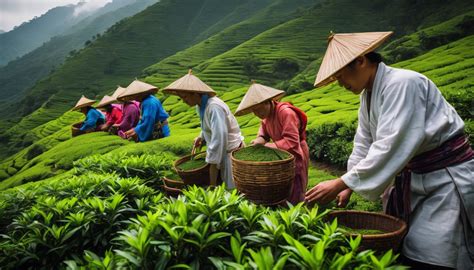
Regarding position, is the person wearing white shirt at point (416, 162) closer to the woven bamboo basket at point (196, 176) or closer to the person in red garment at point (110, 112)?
the woven bamboo basket at point (196, 176)

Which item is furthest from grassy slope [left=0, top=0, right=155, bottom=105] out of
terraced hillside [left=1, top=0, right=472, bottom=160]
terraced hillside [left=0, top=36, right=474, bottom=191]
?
terraced hillside [left=0, top=36, right=474, bottom=191]

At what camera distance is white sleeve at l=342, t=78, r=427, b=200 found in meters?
1.96

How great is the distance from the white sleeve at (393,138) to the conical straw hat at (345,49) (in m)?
0.28

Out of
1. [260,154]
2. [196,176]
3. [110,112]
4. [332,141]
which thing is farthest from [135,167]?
[110,112]

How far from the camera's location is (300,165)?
12.2 ft

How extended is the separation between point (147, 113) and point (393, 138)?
6.06 metres

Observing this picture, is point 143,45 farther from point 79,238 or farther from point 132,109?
point 79,238

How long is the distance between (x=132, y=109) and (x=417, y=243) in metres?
7.55

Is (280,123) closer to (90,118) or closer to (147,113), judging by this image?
(147,113)

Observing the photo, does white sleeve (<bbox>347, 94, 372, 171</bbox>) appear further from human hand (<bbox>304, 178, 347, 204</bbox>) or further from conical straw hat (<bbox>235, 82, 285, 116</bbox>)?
conical straw hat (<bbox>235, 82, 285, 116</bbox>)

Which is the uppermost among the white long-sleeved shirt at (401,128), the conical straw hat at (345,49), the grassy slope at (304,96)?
the conical straw hat at (345,49)

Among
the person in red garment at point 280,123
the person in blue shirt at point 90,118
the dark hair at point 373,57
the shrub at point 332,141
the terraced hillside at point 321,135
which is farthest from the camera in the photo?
the person in blue shirt at point 90,118

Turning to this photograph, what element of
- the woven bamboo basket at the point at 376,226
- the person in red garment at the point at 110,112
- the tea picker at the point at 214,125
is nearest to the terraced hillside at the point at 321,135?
the person in red garment at the point at 110,112

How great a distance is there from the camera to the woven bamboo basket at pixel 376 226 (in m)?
1.94
